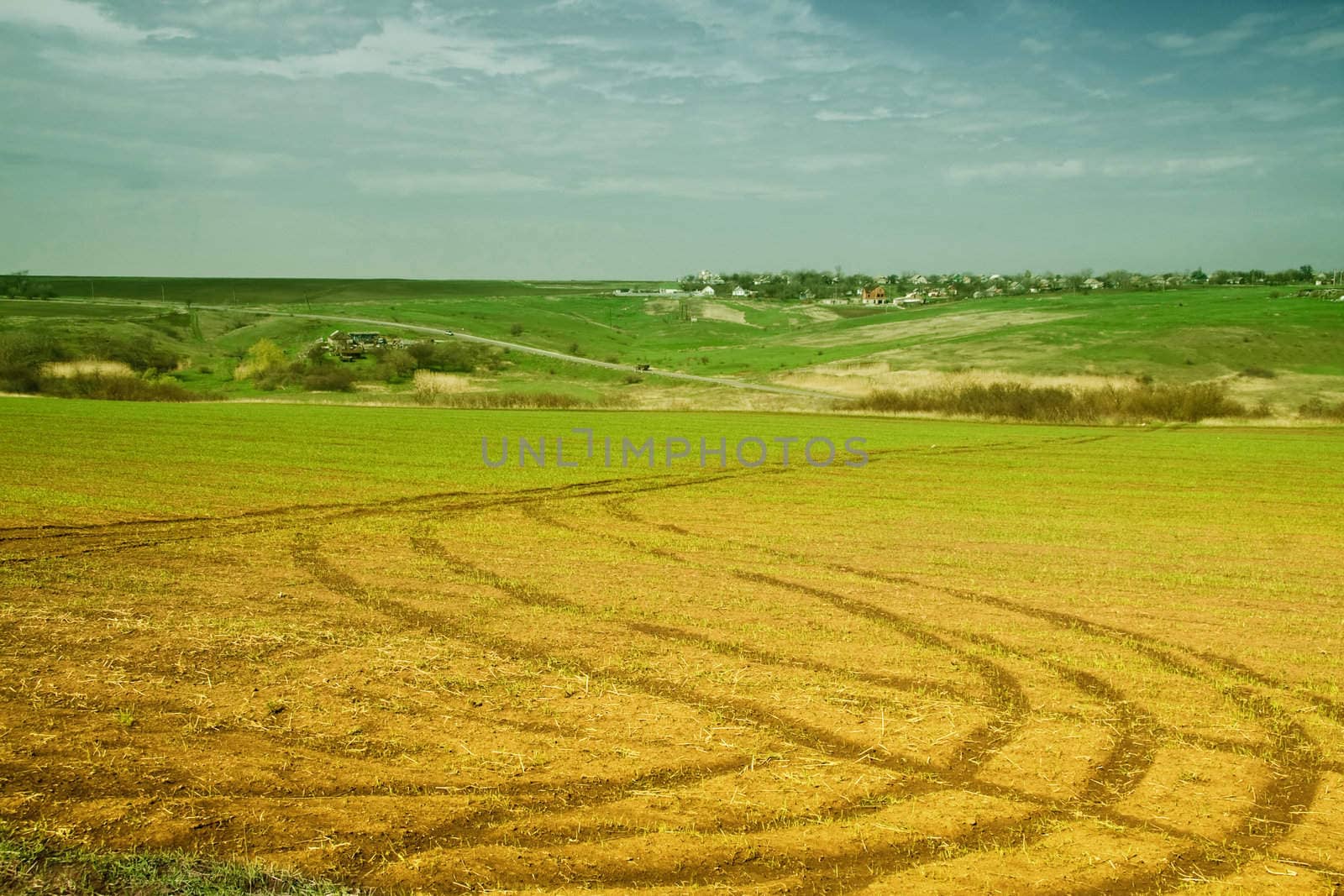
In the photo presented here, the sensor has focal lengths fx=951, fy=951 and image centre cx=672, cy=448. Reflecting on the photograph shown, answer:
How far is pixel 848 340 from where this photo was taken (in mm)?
128250

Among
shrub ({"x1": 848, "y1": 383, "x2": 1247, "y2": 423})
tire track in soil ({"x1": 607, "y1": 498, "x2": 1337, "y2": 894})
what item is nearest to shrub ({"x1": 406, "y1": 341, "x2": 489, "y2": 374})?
shrub ({"x1": 848, "y1": 383, "x2": 1247, "y2": 423})

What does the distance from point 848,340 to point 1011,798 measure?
124 m

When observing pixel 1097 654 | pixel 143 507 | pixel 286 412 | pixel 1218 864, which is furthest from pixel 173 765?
pixel 286 412

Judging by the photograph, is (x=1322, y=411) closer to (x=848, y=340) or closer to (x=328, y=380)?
(x=848, y=340)

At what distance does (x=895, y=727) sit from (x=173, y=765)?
21.0 feet

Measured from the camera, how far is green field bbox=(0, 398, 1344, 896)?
678cm

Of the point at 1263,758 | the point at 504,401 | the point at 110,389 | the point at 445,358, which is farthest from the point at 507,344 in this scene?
the point at 1263,758

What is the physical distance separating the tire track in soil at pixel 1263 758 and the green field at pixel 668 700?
0.11 ft

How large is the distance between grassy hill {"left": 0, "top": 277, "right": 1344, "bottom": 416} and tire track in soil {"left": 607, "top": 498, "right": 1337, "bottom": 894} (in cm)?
6184

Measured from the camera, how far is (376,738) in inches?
340

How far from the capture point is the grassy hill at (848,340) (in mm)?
83000

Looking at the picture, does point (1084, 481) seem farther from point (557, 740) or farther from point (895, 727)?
point (557, 740)

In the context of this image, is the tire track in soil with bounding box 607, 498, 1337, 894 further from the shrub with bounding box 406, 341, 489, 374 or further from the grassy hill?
the shrub with bounding box 406, 341, 489, 374

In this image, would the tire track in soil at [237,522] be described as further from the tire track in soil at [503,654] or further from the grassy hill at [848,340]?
the grassy hill at [848,340]
